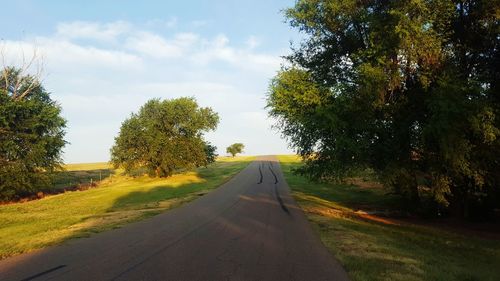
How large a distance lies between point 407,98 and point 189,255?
15.1m

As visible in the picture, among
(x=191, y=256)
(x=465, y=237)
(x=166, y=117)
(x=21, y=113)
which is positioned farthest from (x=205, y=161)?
(x=191, y=256)

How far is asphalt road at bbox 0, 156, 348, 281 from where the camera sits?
1010 cm

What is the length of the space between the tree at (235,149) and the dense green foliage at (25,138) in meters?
125

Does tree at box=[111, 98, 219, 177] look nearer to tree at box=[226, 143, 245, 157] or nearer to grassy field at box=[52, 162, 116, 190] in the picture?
grassy field at box=[52, 162, 116, 190]

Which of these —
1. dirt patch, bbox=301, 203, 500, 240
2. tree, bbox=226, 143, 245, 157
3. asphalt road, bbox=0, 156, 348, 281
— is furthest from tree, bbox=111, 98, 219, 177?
tree, bbox=226, 143, 245, 157

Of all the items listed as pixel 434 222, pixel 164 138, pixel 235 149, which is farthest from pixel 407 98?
pixel 235 149

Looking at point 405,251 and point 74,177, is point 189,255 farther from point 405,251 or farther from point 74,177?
point 74,177

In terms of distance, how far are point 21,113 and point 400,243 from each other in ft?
141

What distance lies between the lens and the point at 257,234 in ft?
53.0

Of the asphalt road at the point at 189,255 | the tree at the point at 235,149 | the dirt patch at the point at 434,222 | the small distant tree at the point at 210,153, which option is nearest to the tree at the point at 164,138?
the small distant tree at the point at 210,153

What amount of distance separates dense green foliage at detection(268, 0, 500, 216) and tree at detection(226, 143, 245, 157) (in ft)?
493

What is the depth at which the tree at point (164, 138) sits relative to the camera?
6312 cm

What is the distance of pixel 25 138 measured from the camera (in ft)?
153

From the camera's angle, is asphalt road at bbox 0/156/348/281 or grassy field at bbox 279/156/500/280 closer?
asphalt road at bbox 0/156/348/281
